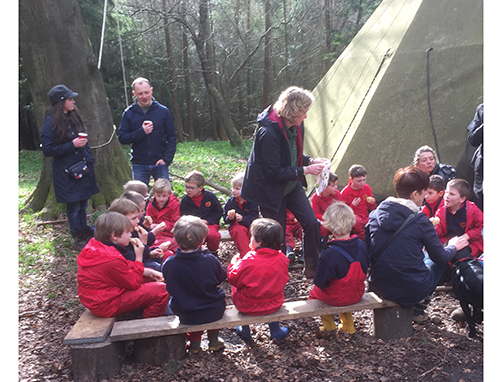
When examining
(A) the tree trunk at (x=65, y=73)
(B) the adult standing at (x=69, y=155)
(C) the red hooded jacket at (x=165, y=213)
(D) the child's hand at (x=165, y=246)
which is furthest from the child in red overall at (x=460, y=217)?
(A) the tree trunk at (x=65, y=73)

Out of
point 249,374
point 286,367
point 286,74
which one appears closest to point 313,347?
point 286,367

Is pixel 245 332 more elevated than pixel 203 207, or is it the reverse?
pixel 203 207

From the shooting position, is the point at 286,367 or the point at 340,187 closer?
the point at 286,367

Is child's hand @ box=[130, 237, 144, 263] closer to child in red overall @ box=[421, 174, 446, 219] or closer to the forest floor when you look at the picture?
the forest floor

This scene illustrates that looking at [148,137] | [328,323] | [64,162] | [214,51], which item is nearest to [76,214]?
[64,162]

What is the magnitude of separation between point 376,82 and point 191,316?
443 cm

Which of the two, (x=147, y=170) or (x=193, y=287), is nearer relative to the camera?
(x=193, y=287)

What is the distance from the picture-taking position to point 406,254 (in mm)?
3248

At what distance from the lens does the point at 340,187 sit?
5855mm

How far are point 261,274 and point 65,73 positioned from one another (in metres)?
4.94

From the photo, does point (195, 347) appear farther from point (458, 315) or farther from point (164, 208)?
point (458, 315)

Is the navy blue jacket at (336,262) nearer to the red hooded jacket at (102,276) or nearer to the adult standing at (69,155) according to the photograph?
the red hooded jacket at (102,276)

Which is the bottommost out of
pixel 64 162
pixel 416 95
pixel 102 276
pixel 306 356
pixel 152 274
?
pixel 306 356

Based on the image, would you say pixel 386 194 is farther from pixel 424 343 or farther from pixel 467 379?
pixel 467 379
